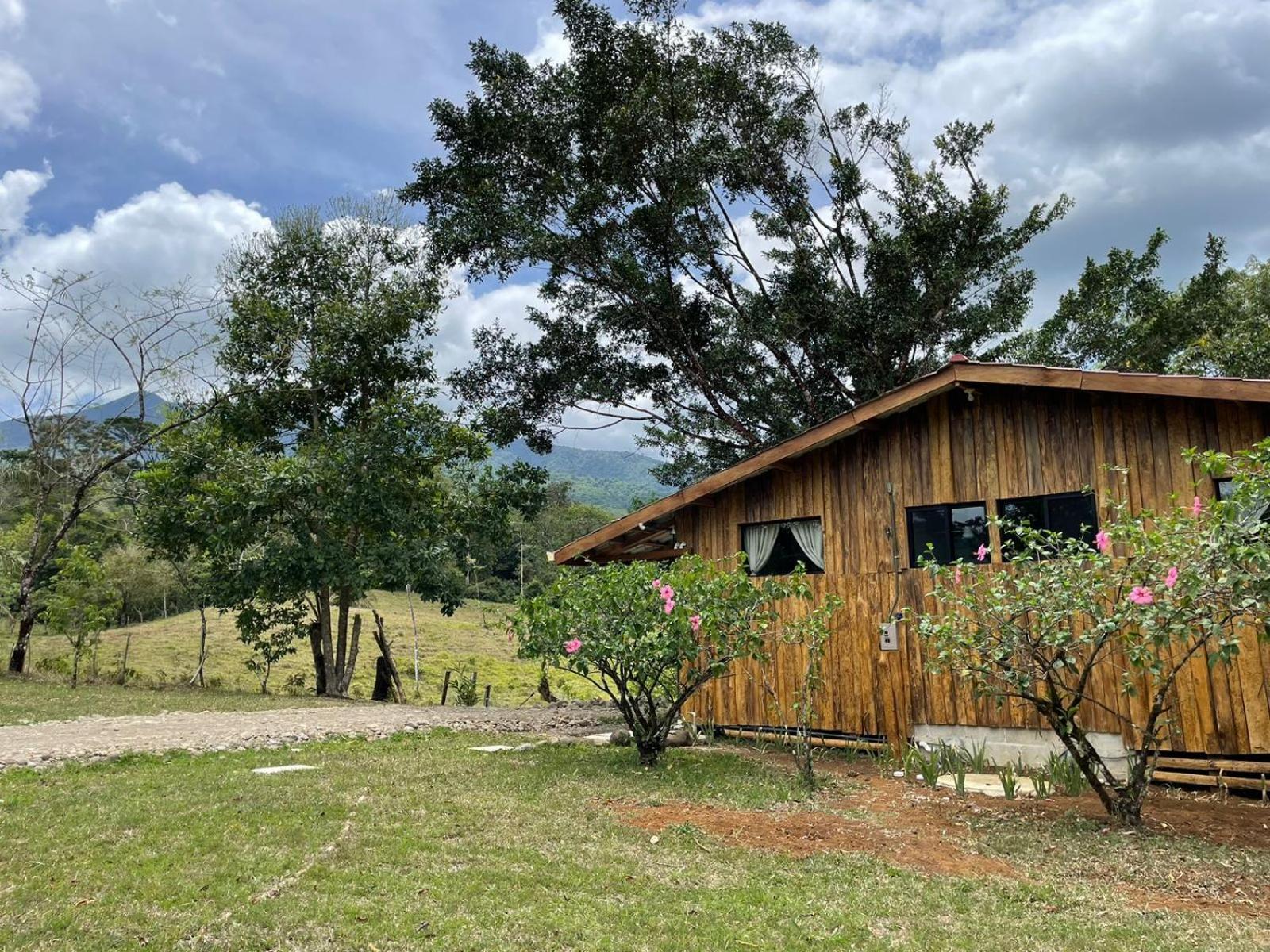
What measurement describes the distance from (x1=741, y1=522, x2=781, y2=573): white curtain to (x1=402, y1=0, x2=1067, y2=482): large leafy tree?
8.17 m

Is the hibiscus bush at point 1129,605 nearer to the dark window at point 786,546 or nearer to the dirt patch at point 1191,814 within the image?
the dirt patch at point 1191,814

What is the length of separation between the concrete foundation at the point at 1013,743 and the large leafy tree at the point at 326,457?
1275 cm

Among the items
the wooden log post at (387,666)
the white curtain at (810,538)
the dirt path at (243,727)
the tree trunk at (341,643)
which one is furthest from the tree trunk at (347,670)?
the white curtain at (810,538)

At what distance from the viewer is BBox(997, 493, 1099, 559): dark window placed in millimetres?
8773

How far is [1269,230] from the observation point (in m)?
20.2

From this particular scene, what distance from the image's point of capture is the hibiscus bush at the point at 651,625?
8.20 metres

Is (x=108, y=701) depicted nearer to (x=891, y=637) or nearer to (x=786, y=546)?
(x=786, y=546)

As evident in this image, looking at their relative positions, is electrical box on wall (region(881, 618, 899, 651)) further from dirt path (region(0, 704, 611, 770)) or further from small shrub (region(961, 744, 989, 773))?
dirt path (region(0, 704, 611, 770))

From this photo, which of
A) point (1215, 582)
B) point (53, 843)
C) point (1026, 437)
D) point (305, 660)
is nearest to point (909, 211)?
point (1026, 437)

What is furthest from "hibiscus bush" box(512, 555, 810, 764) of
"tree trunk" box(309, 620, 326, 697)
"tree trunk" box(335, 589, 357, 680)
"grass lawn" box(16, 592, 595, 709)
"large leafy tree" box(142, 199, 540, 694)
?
"tree trunk" box(309, 620, 326, 697)

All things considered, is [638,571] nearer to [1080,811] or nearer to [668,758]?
[668,758]

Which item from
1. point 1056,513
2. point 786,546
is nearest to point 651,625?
point 786,546

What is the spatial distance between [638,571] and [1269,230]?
20491 mm

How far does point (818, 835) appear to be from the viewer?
614 centimetres
